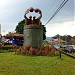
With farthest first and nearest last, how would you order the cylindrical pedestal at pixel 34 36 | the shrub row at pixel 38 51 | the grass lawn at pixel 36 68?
the cylindrical pedestal at pixel 34 36 → the shrub row at pixel 38 51 → the grass lawn at pixel 36 68

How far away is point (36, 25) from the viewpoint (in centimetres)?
2778

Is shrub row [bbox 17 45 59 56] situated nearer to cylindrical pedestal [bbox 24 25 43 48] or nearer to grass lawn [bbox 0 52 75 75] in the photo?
cylindrical pedestal [bbox 24 25 43 48]

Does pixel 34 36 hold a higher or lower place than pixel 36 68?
higher

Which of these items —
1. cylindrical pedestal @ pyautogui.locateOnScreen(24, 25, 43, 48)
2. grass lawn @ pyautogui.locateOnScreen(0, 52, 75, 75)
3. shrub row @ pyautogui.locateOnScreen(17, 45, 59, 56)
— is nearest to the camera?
grass lawn @ pyautogui.locateOnScreen(0, 52, 75, 75)

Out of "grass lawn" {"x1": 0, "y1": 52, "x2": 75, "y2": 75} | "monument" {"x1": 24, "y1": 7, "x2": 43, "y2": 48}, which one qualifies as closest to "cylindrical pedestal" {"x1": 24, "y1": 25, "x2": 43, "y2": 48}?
"monument" {"x1": 24, "y1": 7, "x2": 43, "y2": 48}


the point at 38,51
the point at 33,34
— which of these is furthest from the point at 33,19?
the point at 38,51

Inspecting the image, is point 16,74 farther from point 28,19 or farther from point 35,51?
point 28,19

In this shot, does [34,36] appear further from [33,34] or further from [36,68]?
[36,68]

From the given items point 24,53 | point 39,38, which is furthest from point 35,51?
point 39,38

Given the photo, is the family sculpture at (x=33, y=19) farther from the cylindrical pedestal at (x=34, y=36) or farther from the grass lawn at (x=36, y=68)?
the grass lawn at (x=36, y=68)

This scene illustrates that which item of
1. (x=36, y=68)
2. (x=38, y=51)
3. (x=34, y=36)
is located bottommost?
(x=36, y=68)

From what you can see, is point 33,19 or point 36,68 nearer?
point 36,68

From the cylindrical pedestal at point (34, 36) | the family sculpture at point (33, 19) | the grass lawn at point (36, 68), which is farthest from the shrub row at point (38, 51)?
the grass lawn at point (36, 68)

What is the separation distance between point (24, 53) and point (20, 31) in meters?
80.9
